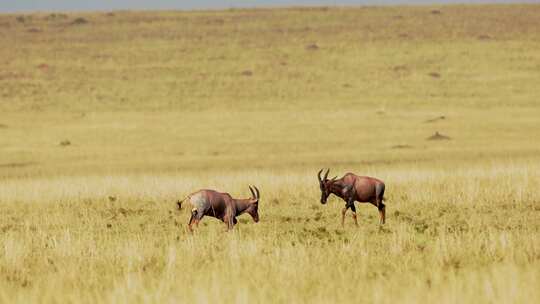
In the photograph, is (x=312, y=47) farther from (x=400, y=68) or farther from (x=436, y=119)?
(x=436, y=119)

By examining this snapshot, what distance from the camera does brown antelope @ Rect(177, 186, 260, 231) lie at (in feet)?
49.4

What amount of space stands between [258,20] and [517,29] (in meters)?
21.9

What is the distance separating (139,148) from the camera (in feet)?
151

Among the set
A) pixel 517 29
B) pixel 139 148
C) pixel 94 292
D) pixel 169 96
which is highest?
pixel 517 29

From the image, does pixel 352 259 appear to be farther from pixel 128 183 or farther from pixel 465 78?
pixel 465 78

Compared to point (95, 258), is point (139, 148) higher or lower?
higher

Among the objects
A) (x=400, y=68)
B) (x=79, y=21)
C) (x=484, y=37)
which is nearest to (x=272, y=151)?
(x=400, y=68)

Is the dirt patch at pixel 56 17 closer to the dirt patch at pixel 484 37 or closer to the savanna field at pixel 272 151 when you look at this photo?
the savanna field at pixel 272 151

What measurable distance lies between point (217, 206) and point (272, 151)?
92.1 ft

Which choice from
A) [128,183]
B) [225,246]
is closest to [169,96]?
[128,183]

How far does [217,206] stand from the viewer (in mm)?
15352

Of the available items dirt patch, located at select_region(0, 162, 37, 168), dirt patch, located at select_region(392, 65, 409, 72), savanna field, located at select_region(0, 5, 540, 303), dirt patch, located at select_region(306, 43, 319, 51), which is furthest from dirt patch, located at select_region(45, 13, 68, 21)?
dirt patch, located at select_region(0, 162, 37, 168)

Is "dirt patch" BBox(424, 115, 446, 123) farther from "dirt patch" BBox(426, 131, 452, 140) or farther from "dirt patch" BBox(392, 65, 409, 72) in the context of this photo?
"dirt patch" BBox(392, 65, 409, 72)

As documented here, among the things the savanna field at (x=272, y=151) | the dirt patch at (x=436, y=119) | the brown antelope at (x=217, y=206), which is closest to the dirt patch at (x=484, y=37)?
the savanna field at (x=272, y=151)
